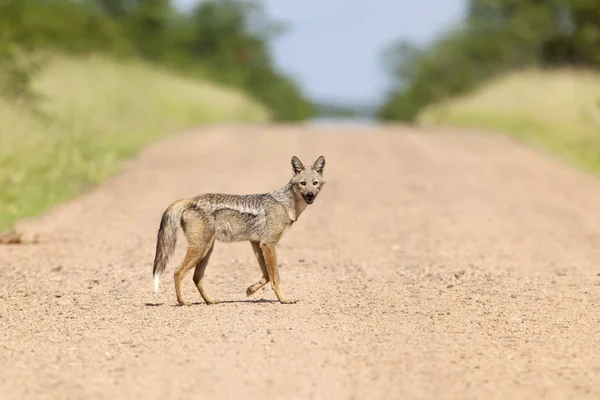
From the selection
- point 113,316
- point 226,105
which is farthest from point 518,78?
point 113,316

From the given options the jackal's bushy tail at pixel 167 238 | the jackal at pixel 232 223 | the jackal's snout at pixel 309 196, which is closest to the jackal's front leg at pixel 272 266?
the jackal at pixel 232 223

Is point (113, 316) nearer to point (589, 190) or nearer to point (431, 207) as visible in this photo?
point (431, 207)

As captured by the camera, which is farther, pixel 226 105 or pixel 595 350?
pixel 226 105

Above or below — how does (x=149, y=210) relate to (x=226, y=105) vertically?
below

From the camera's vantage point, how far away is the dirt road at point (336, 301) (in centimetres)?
609

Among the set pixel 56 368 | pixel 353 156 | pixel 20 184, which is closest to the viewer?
pixel 56 368

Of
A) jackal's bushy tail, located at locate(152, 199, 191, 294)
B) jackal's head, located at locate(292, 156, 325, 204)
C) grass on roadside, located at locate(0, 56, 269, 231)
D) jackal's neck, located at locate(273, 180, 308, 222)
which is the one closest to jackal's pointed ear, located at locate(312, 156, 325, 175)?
jackal's head, located at locate(292, 156, 325, 204)

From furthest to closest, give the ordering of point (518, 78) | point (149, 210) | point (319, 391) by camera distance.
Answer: point (518, 78)
point (149, 210)
point (319, 391)

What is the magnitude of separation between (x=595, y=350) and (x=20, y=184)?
9.93 metres

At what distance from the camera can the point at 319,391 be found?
580 centimetres

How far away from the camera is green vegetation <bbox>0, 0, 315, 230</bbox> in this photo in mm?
16281

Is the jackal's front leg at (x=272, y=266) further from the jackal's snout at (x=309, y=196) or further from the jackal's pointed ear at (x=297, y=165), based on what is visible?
the jackal's pointed ear at (x=297, y=165)

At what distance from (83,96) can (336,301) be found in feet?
64.3

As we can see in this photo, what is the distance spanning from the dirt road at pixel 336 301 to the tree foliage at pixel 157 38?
27.9 feet
